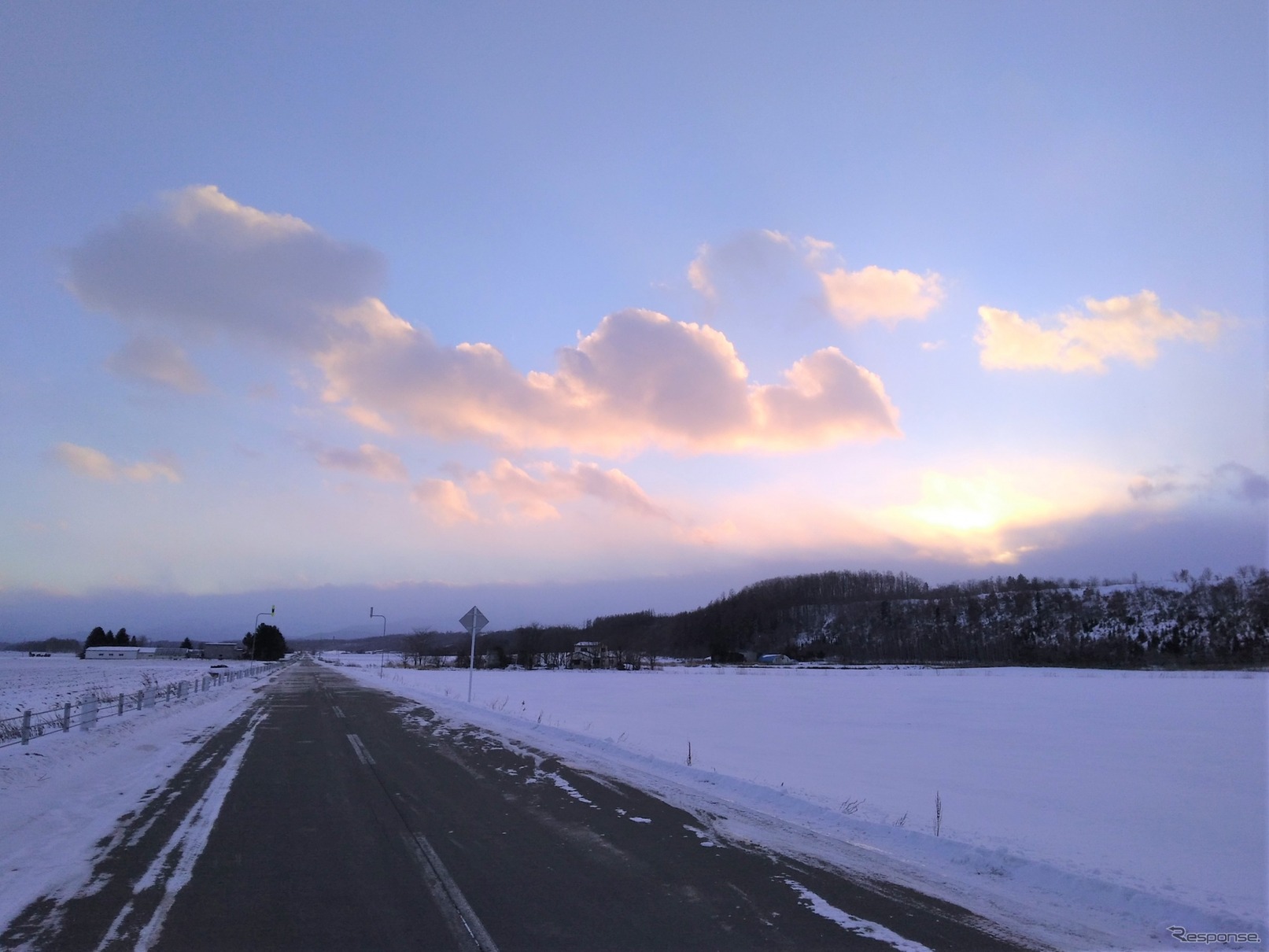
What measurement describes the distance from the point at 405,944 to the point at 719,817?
16.2 feet

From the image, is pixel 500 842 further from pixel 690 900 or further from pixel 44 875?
pixel 44 875

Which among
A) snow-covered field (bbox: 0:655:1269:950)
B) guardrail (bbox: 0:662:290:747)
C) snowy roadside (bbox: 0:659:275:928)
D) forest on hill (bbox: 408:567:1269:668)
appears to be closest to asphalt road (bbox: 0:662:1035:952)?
snowy roadside (bbox: 0:659:275:928)

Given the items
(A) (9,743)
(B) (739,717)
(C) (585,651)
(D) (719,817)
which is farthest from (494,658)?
(D) (719,817)

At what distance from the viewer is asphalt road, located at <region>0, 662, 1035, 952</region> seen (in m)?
4.91

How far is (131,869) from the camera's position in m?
6.33

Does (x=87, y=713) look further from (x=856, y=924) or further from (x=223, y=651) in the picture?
(x=223, y=651)

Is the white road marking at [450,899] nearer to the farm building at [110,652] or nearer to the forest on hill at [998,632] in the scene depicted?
the forest on hill at [998,632]

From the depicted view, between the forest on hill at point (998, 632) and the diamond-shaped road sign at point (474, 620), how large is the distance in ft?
241

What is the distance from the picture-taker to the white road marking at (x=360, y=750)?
1307 cm

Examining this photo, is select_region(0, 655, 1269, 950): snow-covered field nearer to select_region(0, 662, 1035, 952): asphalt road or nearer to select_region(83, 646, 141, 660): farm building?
select_region(0, 662, 1035, 952): asphalt road

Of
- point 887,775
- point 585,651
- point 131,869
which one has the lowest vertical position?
point 585,651

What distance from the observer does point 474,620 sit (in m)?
27.8

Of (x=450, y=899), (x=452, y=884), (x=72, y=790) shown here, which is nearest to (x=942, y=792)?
(x=452, y=884)

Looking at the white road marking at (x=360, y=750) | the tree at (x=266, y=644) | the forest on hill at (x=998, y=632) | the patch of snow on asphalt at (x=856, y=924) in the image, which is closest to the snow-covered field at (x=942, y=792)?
the patch of snow on asphalt at (x=856, y=924)
